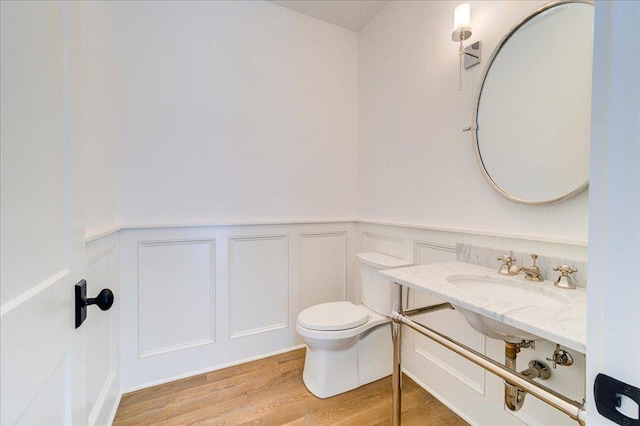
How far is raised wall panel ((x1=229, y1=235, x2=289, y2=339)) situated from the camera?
1975 mm

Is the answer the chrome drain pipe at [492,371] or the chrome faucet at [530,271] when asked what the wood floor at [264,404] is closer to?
the chrome drain pipe at [492,371]

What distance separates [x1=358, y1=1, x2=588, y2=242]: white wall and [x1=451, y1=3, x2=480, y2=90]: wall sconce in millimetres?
34

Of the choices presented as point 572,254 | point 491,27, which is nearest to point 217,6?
point 491,27

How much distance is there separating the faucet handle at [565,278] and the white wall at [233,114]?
5.01 ft

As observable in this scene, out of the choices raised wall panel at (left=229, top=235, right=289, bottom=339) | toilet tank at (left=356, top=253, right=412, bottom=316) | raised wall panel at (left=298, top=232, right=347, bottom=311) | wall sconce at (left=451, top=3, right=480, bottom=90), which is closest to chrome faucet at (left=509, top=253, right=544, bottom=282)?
toilet tank at (left=356, top=253, right=412, bottom=316)

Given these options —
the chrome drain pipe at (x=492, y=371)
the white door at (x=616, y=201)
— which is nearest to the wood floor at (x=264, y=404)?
the chrome drain pipe at (x=492, y=371)

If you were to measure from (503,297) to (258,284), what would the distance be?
5.03 ft

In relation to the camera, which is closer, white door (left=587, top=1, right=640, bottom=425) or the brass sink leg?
white door (left=587, top=1, right=640, bottom=425)

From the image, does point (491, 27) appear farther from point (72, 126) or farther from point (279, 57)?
point (72, 126)

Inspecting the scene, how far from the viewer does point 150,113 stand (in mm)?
1728

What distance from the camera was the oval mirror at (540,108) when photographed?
1042mm

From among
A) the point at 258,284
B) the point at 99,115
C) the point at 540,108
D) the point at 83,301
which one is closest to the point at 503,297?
the point at 540,108

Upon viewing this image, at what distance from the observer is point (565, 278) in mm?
1015

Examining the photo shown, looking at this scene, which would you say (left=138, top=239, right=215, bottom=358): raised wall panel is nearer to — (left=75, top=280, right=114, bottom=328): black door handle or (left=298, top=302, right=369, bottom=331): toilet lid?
(left=298, top=302, right=369, bottom=331): toilet lid
